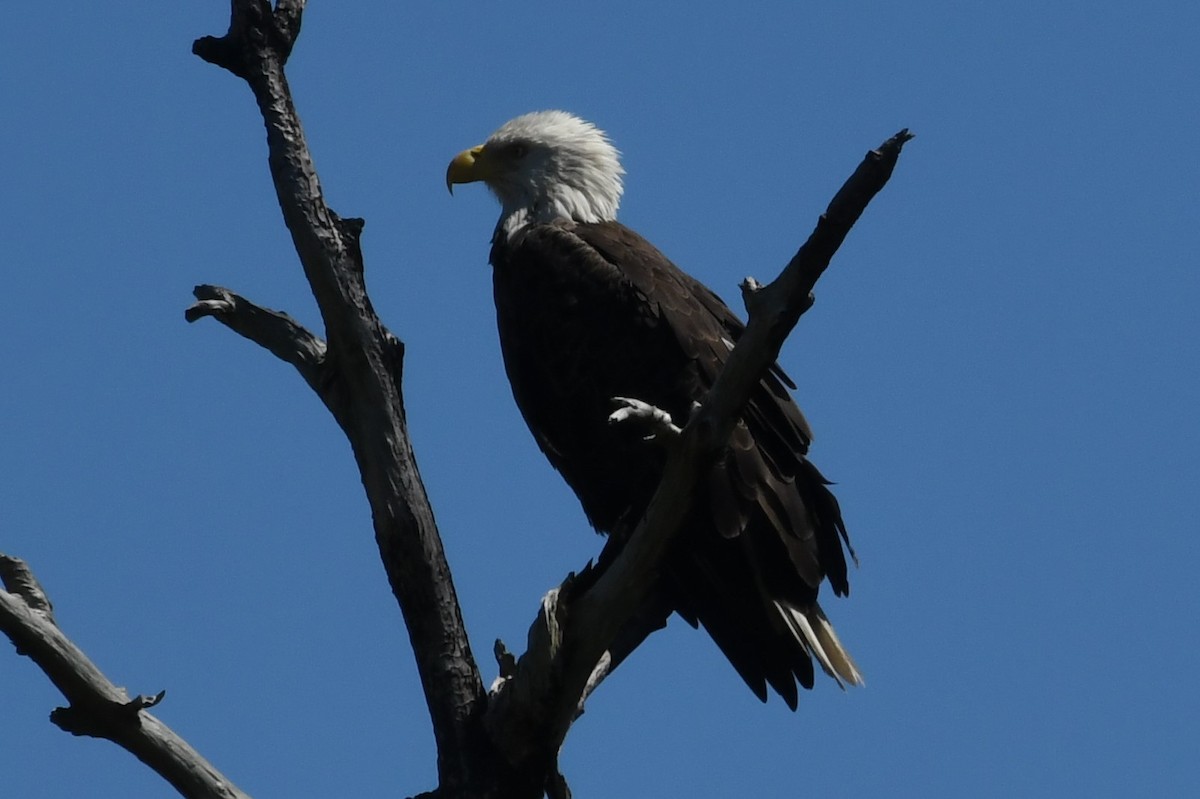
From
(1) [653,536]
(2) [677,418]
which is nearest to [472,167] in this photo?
(2) [677,418]

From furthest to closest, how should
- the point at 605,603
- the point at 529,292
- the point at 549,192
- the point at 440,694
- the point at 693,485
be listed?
the point at 549,192, the point at 529,292, the point at 440,694, the point at 605,603, the point at 693,485

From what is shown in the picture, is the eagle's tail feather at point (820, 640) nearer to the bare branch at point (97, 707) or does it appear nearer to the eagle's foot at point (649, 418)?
the eagle's foot at point (649, 418)

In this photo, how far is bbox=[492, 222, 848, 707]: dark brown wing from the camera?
553cm

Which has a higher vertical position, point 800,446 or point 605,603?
point 800,446

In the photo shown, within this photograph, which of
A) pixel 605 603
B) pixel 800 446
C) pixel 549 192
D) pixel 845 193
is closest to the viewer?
pixel 845 193

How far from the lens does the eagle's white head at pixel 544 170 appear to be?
7191mm

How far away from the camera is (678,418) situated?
5898 mm

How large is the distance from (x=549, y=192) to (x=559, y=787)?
Answer: 123 inches

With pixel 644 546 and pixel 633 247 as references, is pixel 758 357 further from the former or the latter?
pixel 633 247

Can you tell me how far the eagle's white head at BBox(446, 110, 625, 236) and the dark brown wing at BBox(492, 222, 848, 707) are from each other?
1.43 feet

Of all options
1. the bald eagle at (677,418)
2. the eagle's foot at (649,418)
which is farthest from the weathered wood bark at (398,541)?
the bald eagle at (677,418)

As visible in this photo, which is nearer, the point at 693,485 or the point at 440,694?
the point at 693,485

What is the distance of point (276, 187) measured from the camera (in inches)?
194

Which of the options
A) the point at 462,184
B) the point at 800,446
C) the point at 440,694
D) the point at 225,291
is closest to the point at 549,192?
the point at 462,184
